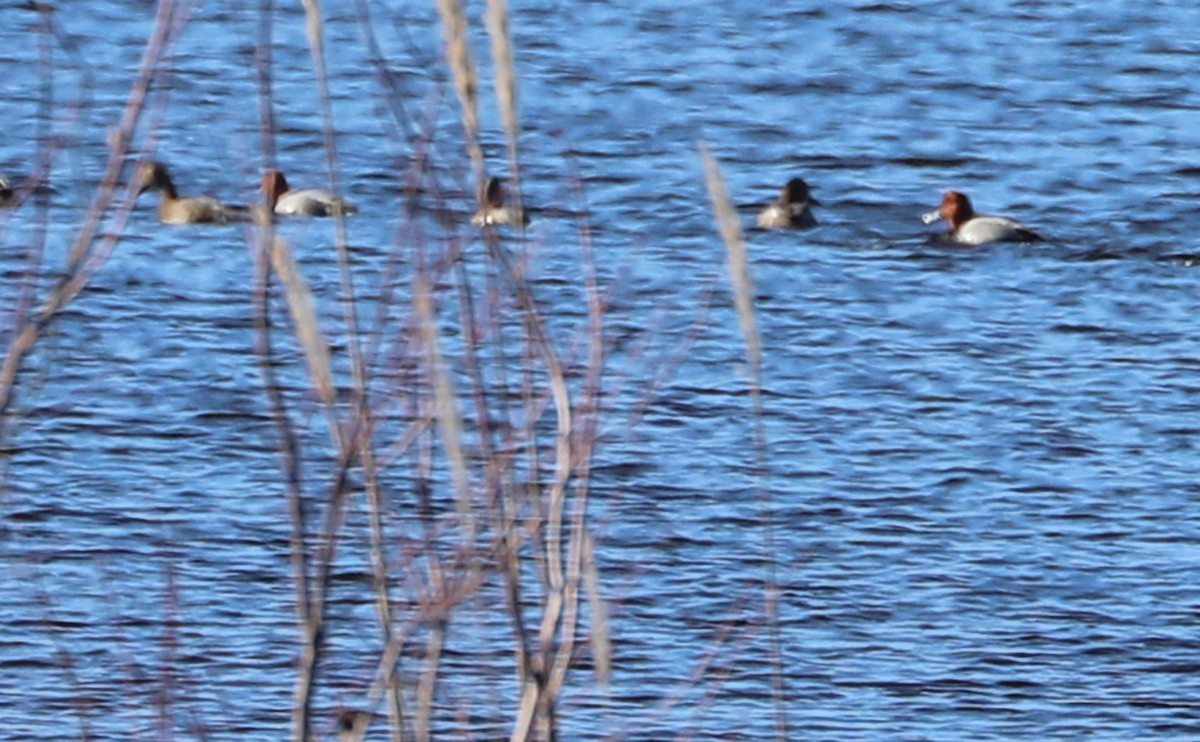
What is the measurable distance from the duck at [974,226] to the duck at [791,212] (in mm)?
565

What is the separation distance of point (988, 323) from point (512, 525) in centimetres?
782

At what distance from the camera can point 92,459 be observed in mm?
7996

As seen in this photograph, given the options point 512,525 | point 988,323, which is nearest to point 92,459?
point 988,323

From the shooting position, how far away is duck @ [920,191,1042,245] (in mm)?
11578

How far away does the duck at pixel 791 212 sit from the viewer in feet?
39.3

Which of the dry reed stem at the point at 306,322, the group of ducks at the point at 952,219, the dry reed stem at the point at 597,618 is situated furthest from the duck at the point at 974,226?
the dry reed stem at the point at 306,322

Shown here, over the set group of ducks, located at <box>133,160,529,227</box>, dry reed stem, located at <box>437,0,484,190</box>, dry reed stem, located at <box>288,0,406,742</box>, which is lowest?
group of ducks, located at <box>133,160,529,227</box>

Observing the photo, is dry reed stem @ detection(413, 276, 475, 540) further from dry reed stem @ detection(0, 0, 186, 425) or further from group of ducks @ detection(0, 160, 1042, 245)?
group of ducks @ detection(0, 160, 1042, 245)

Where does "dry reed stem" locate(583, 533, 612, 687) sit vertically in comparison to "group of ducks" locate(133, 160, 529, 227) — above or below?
above

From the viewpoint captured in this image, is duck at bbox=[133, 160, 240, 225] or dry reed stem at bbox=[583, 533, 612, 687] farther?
duck at bbox=[133, 160, 240, 225]

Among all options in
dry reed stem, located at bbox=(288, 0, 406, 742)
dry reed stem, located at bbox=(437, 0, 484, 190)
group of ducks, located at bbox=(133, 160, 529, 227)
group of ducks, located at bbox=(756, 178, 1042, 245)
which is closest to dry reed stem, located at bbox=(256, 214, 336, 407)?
dry reed stem, located at bbox=(288, 0, 406, 742)

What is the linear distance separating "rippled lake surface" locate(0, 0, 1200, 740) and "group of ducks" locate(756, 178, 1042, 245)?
10cm

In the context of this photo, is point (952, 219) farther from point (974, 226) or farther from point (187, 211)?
point (187, 211)

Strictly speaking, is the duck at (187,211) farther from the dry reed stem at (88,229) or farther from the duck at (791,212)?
the dry reed stem at (88,229)
